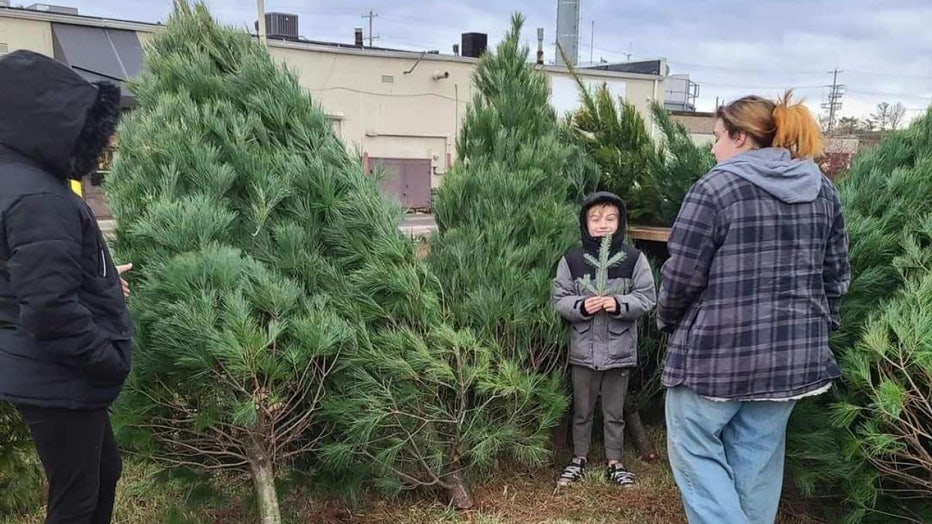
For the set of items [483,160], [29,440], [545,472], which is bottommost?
[545,472]

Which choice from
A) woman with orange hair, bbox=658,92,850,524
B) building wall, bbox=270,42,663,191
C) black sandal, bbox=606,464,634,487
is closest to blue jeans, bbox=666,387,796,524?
woman with orange hair, bbox=658,92,850,524

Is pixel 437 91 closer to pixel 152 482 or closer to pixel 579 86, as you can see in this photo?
pixel 579 86

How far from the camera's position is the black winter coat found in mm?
1987

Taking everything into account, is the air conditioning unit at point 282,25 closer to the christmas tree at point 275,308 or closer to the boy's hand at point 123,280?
the christmas tree at point 275,308

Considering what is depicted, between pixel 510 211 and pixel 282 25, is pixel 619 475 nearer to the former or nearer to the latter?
pixel 510 211

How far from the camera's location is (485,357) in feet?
9.74

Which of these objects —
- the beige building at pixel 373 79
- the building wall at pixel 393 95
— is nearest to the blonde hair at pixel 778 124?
the beige building at pixel 373 79

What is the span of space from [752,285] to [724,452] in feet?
2.08

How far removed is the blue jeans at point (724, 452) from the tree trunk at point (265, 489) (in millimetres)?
1490

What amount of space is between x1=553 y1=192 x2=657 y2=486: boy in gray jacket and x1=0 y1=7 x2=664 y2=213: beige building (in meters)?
14.3

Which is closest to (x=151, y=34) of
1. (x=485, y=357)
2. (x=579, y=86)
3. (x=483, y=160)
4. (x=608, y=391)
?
(x=483, y=160)

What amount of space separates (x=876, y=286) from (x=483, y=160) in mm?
1820

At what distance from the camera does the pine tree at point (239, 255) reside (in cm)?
246

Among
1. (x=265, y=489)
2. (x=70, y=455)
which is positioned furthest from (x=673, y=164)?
(x=70, y=455)
